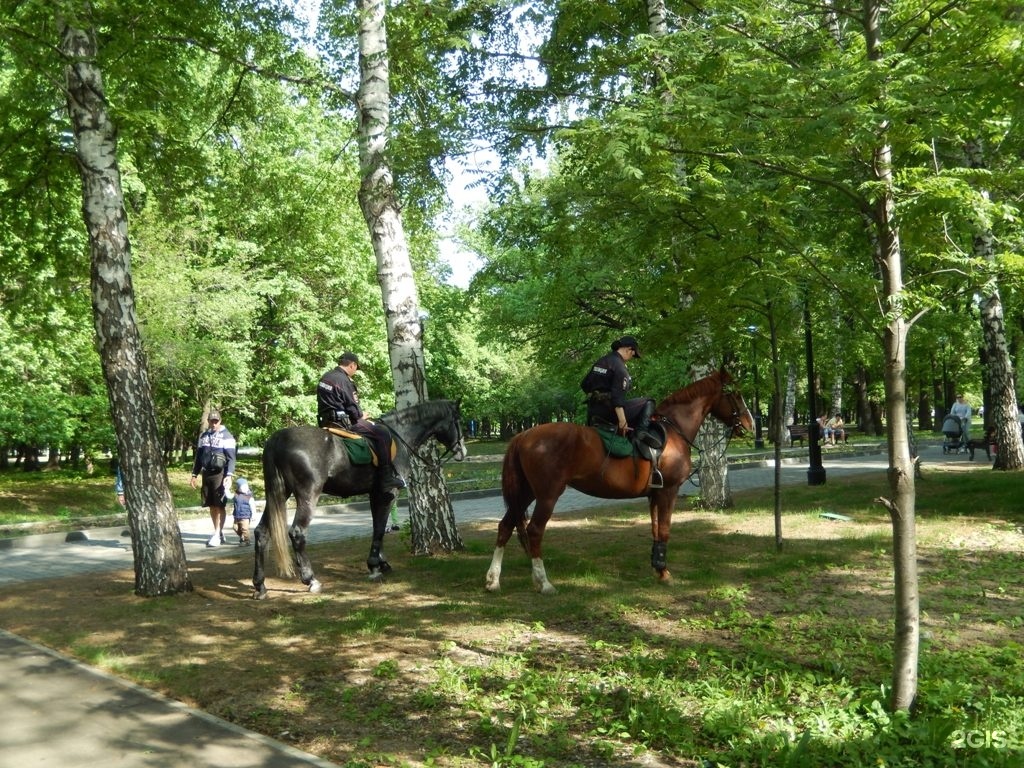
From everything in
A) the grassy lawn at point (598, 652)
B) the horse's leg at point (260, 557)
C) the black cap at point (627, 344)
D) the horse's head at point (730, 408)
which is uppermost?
the black cap at point (627, 344)

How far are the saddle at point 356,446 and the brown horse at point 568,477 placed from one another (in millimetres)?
1741

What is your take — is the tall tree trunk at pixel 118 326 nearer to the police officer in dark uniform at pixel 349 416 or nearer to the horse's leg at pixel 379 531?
the police officer in dark uniform at pixel 349 416

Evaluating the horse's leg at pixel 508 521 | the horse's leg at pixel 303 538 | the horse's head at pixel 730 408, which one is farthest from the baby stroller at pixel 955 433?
the horse's leg at pixel 303 538

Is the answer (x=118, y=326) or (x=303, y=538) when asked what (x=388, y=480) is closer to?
(x=303, y=538)

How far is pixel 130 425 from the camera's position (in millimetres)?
9289

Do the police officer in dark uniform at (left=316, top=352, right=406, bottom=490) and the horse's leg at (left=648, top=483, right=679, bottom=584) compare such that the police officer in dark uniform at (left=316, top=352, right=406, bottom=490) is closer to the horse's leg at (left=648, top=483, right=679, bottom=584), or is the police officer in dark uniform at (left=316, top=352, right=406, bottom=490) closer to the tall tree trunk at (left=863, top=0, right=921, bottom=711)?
the horse's leg at (left=648, top=483, right=679, bottom=584)

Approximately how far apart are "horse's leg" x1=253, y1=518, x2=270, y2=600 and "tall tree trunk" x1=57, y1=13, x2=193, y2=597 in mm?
931

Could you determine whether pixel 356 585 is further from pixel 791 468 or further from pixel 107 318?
pixel 791 468

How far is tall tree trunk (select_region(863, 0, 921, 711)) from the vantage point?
16.9 feet

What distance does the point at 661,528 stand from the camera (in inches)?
372

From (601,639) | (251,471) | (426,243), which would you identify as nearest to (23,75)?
(601,639)

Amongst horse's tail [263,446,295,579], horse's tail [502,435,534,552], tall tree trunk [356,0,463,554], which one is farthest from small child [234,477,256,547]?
horse's tail [502,435,534,552]

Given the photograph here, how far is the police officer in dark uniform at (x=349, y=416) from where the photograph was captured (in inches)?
401

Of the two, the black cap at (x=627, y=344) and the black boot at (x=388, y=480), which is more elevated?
the black cap at (x=627, y=344)
